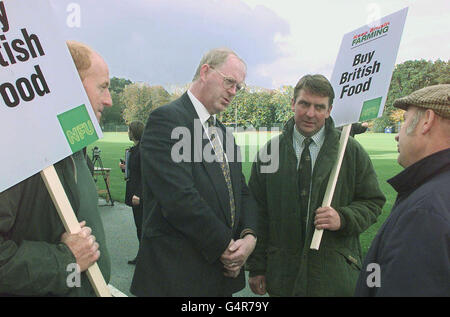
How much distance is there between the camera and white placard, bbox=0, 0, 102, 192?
1471 millimetres

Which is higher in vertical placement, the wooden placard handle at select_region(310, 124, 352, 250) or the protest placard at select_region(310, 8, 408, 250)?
the protest placard at select_region(310, 8, 408, 250)

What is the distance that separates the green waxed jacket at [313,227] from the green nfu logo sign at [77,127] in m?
1.39

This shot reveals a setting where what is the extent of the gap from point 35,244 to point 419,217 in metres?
1.62

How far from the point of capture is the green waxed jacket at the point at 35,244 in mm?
1433

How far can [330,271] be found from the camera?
235 cm

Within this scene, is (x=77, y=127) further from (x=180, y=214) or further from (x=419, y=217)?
(x=419, y=217)

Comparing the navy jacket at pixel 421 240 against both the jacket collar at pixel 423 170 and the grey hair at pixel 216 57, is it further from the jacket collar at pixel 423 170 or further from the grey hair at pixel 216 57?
the grey hair at pixel 216 57

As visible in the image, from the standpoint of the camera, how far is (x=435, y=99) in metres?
1.58

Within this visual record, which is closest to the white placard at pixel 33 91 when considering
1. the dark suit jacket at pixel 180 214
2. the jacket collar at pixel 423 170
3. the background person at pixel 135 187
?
the dark suit jacket at pixel 180 214

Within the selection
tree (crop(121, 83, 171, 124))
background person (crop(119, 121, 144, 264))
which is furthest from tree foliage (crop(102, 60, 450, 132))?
background person (crop(119, 121, 144, 264))

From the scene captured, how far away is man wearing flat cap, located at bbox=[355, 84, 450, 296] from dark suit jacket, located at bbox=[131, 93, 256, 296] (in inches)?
33.1

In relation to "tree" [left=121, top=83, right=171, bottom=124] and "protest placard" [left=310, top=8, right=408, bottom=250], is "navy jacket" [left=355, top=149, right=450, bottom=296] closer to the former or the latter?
"protest placard" [left=310, top=8, right=408, bottom=250]

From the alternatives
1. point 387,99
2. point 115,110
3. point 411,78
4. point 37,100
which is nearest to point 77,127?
point 37,100

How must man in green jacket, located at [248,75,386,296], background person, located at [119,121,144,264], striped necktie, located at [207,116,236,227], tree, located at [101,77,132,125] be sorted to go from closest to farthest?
striped necktie, located at [207,116,236,227]
man in green jacket, located at [248,75,386,296]
background person, located at [119,121,144,264]
tree, located at [101,77,132,125]
